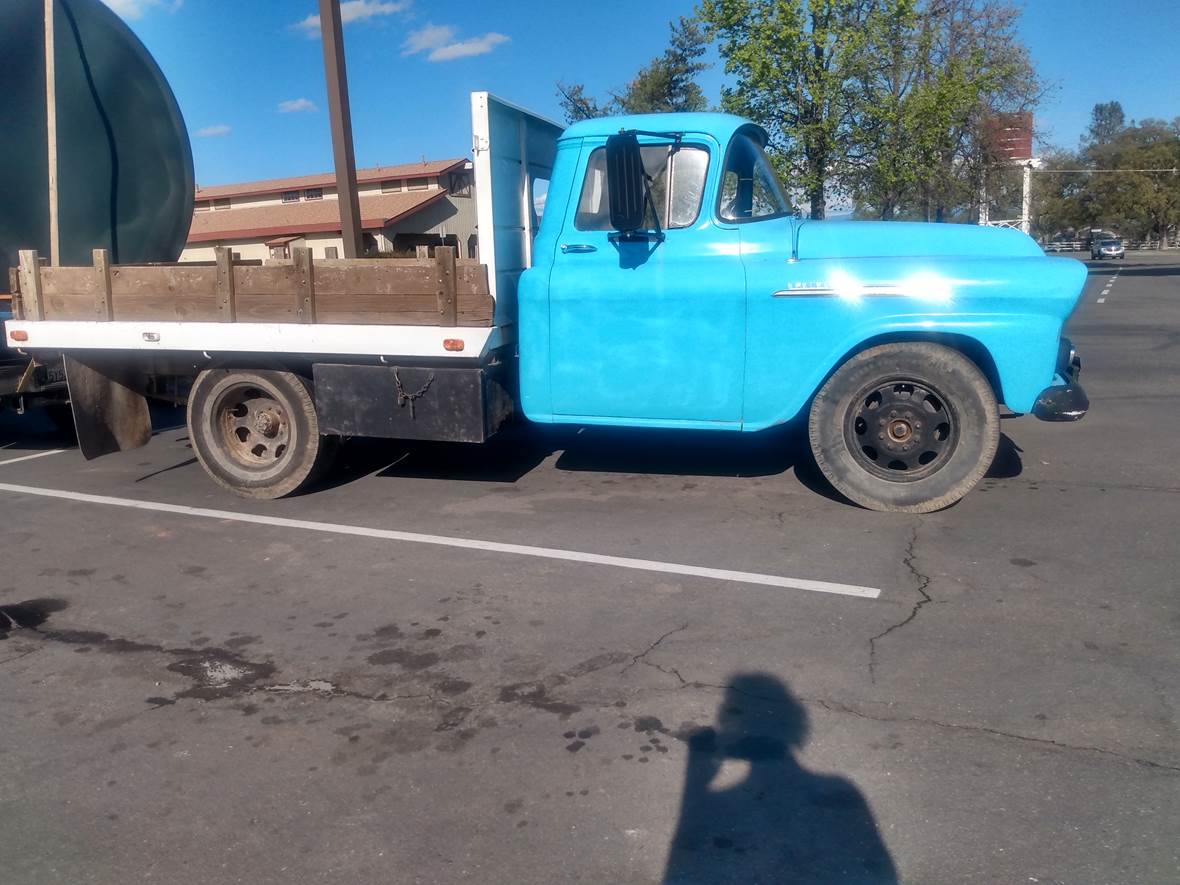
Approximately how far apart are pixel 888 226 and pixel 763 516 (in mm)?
1981

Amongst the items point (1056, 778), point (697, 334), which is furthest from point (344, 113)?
point (1056, 778)

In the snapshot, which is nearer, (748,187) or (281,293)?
(748,187)

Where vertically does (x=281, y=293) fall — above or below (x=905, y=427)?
above

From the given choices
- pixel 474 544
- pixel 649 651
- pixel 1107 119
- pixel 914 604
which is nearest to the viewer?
pixel 649 651

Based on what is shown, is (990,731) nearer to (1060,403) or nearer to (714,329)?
(1060,403)

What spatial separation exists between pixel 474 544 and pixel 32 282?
3992 mm

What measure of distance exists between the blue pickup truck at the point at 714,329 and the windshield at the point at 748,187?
0.06 feet

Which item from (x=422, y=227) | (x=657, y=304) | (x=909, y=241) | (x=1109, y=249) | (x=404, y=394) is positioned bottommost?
(x=404, y=394)

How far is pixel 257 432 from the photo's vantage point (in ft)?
23.1

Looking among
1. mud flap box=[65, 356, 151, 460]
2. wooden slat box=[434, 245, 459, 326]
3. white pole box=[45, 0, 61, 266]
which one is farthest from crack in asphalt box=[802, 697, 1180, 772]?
white pole box=[45, 0, 61, 266]

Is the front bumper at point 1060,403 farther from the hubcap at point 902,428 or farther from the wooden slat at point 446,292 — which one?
the wooden slat at point 446,292

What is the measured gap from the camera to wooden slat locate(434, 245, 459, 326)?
601 cm

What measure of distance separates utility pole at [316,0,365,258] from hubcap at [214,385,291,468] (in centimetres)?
239

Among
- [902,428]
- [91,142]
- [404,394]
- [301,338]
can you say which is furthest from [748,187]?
[91,142]
